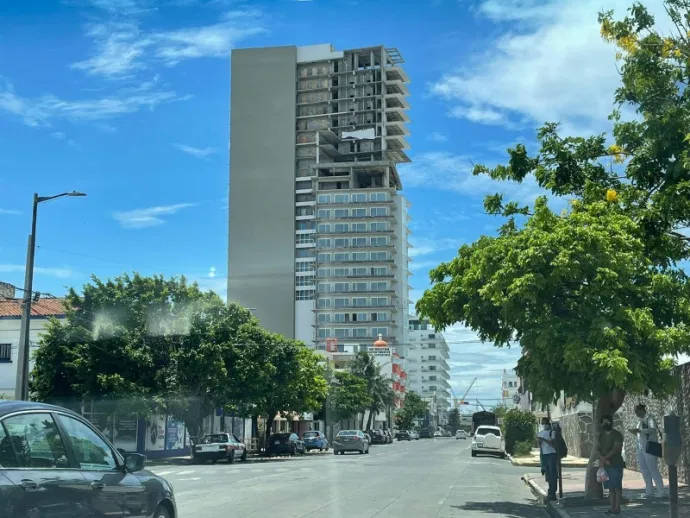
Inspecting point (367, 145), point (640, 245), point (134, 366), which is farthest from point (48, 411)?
point (367, 145)

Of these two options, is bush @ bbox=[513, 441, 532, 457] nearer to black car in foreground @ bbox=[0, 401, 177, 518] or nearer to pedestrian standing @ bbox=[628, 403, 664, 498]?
pedestrian standing @ bbox=[628, 403, 664, 498]

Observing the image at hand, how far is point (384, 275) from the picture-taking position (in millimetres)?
138375

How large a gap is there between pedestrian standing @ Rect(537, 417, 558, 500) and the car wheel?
37.4ft

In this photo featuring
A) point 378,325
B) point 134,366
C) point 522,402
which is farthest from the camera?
point 378,325

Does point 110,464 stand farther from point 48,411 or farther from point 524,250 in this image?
point 524,250

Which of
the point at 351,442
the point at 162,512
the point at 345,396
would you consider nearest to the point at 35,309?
the point at 351,442

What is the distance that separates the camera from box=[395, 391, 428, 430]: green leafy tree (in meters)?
145

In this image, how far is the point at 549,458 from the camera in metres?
18.3

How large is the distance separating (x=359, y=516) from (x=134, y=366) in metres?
27.9

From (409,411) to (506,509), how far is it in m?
133

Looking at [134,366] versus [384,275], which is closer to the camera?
[134,366]

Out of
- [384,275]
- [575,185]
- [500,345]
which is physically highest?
[384,275]

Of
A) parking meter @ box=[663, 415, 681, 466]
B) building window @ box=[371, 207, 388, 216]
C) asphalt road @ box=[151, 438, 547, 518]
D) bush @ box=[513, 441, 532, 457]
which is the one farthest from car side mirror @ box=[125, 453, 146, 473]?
building window @ box=[371, 207, 388, 216]

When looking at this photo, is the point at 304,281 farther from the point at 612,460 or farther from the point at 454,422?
A: the point at 612,460
